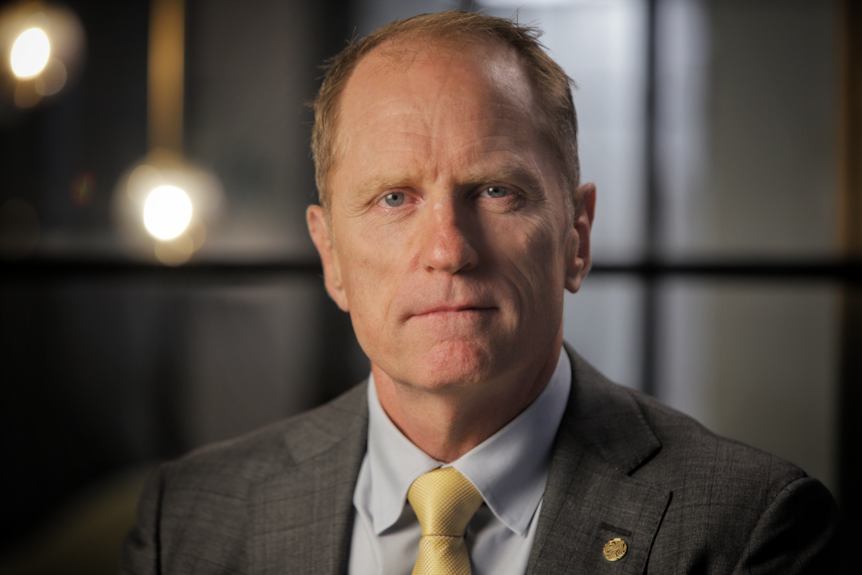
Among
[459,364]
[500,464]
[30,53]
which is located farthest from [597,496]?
[30,53]

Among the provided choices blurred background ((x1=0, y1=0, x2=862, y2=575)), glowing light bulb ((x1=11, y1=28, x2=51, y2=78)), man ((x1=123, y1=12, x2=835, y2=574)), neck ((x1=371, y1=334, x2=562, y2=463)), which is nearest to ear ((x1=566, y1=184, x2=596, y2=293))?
man ((x1=123, y1=12, x2=835, y2=574))

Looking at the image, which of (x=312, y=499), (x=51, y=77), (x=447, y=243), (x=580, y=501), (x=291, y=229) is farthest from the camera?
(x=291, y=229)

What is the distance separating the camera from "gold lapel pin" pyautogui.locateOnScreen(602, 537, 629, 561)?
1116 mm

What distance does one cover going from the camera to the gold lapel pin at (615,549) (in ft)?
3.66

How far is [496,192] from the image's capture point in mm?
1131

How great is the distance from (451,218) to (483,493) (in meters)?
0.43

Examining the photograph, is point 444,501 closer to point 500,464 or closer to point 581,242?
point 500,464

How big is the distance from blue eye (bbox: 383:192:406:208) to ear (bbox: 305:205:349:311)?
7.4 inches

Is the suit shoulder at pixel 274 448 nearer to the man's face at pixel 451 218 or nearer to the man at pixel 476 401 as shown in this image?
the man at pixel 476 401

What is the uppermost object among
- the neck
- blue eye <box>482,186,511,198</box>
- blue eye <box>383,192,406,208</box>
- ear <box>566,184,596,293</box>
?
blue eye <box>482,186,511,198</box>

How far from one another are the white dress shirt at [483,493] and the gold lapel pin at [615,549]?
12 centimetres

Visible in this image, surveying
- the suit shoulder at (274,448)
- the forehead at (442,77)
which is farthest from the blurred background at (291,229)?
the forehead at (442,77)

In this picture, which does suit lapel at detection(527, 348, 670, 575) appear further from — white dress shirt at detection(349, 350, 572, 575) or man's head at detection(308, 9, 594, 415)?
man's head at detection(308, 9, 594, 415)

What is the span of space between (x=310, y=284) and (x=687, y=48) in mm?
2256
